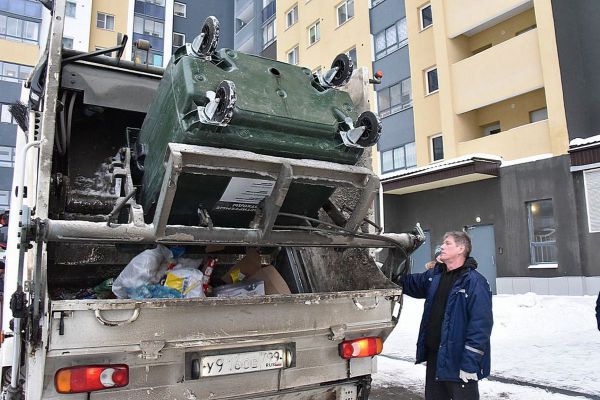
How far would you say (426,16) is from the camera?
17.7m

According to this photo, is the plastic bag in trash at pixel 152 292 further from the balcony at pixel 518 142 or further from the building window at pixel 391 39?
the building window at pixel 391 39

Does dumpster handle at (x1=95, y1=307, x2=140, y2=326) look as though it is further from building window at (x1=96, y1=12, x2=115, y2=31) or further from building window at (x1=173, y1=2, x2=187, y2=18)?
building window at (x1=173, y1=2, x2=187, y2=18)

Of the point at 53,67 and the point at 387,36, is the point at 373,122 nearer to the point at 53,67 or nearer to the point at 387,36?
the point at 53,67

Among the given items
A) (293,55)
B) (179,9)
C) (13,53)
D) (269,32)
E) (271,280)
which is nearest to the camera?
(271,280)

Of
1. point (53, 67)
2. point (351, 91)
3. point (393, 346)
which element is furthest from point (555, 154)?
point (53, 67)

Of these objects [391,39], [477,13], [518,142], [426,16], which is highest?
[426,16]

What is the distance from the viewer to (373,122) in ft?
8.95

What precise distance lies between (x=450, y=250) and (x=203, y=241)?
163cm

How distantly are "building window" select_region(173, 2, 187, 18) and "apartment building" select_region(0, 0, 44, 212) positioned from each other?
7.84m

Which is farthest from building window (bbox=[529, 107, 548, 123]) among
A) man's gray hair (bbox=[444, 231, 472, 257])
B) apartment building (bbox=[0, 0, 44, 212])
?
apartment building (bbox=[0, 0, 44, 212])

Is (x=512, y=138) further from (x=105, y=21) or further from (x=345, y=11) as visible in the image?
(x=105, y=21)

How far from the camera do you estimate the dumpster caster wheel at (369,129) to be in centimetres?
272

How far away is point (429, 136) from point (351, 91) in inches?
555

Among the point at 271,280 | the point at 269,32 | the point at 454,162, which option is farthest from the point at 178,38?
the point at 271,280
